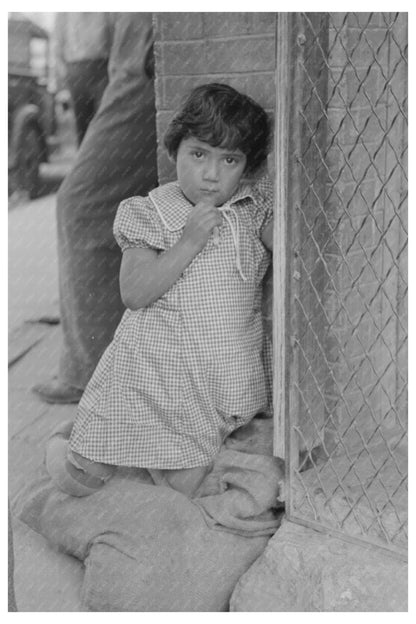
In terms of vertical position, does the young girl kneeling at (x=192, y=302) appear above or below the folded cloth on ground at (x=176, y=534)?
above

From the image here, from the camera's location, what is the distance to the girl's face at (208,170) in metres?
2.70

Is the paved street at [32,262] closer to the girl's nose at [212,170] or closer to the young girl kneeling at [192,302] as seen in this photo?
the young girl kneeling at [192,302]

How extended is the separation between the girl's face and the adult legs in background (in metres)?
1.05

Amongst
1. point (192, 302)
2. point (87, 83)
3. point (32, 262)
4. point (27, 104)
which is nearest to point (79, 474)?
point (192, 302)

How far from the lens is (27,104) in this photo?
477 inches

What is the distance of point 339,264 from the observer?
105 inches

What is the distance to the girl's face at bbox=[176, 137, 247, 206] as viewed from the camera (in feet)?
8.85

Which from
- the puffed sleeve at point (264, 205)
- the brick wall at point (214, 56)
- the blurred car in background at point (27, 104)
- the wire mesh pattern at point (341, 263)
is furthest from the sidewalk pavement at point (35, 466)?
the blurred car in background at point (27, 104)

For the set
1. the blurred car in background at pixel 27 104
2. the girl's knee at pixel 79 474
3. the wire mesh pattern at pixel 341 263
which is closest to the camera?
the wire mesh pattern at pixel 341 263

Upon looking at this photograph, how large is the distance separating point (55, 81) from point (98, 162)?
1016 cm

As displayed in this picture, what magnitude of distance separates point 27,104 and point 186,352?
10.1 meters

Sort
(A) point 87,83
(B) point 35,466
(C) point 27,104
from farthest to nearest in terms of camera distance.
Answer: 1. (C) point 27,104
2. (A) point 87,83
3. (B) point 35,466

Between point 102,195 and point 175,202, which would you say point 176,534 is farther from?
→ point 102,195

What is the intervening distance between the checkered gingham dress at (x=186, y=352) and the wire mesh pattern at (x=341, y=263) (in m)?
0.23
